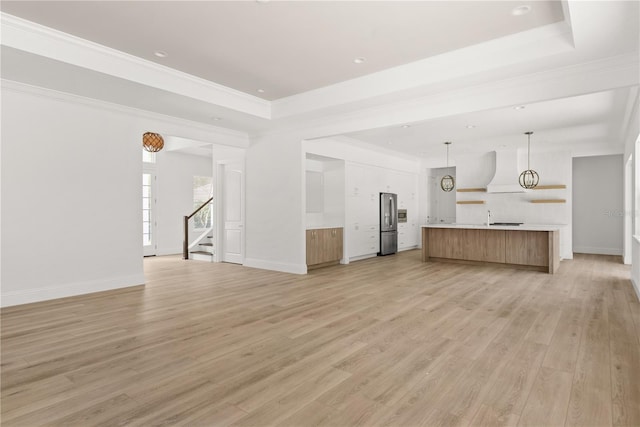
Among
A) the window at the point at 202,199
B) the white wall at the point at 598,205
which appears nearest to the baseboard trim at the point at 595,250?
the white wall at the point at 598,205

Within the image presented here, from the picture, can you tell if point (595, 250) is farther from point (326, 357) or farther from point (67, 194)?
point (67, 194)

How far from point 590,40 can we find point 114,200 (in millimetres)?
6122

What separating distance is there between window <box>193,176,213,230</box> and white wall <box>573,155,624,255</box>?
10296mm

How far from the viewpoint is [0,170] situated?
4402mm

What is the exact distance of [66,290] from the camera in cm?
490

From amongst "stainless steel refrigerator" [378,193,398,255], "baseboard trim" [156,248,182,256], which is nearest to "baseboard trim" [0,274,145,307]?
"baseboard trim" [156,248,182,256]

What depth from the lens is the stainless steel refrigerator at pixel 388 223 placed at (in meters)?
9.21

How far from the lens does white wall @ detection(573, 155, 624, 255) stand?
9320mm

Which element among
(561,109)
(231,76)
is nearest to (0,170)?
(231,76)

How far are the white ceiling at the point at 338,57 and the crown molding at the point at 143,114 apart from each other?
5.2 inches

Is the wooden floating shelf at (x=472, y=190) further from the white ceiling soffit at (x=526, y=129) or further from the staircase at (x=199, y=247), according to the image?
the staircase at (x=199, y=247)

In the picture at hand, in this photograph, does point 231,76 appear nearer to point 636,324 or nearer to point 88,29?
point 88,29

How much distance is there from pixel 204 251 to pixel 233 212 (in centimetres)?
191

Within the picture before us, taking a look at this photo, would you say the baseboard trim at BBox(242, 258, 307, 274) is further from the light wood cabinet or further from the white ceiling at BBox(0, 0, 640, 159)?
the white ceiling at BBox(0, 0, 640, 159)
